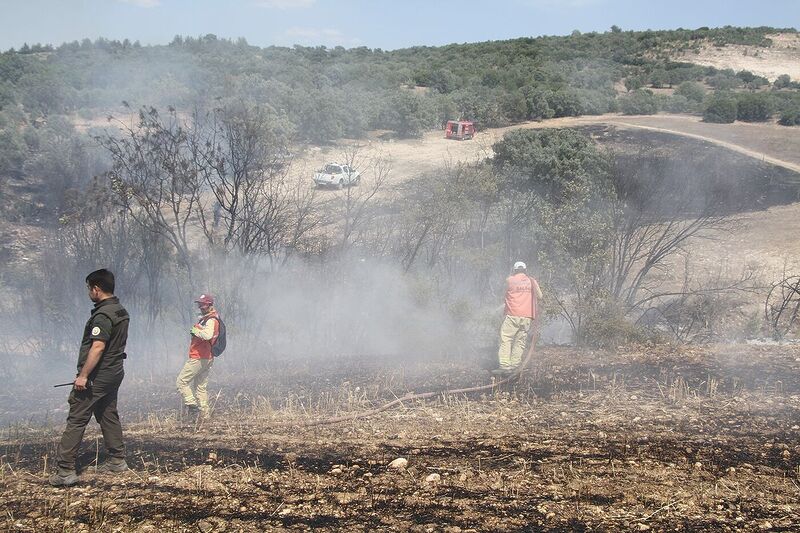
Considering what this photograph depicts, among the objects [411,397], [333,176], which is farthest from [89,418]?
[333,176]

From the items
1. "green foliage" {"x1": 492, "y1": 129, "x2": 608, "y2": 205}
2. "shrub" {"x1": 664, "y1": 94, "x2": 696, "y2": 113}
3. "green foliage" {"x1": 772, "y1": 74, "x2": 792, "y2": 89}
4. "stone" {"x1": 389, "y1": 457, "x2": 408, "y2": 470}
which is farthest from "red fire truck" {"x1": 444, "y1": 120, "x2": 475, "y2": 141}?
"stone" {"x1": 389, "y1": 457, "x2": 408, "y2": 470}

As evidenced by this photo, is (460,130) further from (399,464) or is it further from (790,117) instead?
(399,464)

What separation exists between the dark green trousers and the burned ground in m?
0.23

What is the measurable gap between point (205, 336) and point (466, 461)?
324 cm

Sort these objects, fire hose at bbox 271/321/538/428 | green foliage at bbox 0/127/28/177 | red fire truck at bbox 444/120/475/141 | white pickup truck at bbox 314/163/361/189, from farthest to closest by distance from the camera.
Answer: red fire truck at bbox 444/120/475/141 → white pickup truck at bbox 314/163/361/189 → green foliage at bbox 0/127/28/177 → fire hose at bbox 271/321/538/428

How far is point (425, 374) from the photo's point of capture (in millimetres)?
9047

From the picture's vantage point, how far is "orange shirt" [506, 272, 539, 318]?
8383mm

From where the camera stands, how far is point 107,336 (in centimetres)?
523

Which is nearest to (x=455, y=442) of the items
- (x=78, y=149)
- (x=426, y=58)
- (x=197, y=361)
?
(x=197, y=361)

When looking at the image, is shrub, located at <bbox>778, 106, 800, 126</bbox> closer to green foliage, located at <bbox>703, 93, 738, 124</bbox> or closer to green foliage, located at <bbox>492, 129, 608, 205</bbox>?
green foliage, located at <bbox>703, 93, 738, 124</bbox>

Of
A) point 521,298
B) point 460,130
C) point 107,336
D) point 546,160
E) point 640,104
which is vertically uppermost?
point 640,104

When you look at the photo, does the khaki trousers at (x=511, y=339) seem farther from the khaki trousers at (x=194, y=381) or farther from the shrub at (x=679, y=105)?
the shrub at (x=679, y=105)

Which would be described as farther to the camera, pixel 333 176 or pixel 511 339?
pixel 333 176

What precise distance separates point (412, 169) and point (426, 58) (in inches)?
1323
